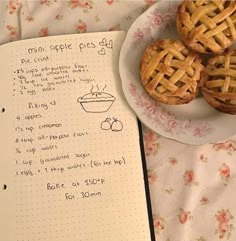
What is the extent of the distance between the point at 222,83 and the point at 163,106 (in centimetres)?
11

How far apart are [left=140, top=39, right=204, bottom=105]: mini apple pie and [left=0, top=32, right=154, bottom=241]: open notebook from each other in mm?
65

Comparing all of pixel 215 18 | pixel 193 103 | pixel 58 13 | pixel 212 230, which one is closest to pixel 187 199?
pixel 212 230

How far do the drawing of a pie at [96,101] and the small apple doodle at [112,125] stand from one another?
2 cm

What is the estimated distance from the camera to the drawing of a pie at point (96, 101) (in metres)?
0.71

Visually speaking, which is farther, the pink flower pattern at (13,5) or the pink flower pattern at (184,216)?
the pink flower pattern at (13,5)

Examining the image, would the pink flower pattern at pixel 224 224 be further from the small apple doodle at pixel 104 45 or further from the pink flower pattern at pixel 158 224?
the small apple doodle at pixel 104 45

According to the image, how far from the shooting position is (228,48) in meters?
0.69

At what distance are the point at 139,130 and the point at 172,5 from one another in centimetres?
23

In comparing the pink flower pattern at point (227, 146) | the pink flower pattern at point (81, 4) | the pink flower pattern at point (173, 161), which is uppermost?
the pink flower pattern at point (81, 4)

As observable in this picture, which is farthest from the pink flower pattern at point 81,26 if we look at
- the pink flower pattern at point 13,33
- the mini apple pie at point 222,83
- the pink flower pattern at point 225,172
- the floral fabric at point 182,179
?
the pink flower pattern at point 225,172

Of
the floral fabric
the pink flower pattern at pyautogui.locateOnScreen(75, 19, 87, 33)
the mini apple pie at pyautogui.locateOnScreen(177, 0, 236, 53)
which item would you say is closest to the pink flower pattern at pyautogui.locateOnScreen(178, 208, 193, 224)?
the floral fabric

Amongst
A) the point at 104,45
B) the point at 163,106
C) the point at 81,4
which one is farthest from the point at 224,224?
the point at 81,4

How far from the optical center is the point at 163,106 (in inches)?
28.4

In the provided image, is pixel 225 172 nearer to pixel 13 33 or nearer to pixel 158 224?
pixel 158 224
